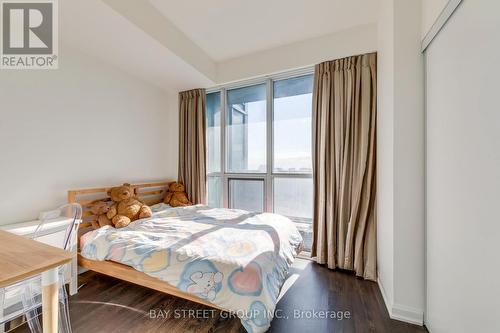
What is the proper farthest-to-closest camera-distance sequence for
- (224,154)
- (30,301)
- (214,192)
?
(214,192) → (224,154) → (30,301)

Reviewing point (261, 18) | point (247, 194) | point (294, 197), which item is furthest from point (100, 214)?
point (261, 18)

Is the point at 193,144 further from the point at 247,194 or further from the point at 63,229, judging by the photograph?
the point at 63,229

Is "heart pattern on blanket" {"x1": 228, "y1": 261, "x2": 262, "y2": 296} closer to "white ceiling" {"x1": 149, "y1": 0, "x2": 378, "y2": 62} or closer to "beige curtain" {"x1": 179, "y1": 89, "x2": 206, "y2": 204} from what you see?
"beige curtain" {"x1": 179, "y1": 89, "x2": 206, "y2": 204}

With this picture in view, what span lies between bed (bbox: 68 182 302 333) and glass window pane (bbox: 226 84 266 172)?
1023 millimetres

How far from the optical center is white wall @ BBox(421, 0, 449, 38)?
1.31m

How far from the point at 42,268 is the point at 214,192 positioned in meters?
2.70

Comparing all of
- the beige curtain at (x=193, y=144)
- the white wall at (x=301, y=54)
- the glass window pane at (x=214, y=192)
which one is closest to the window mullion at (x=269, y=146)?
the white wall at (x=301, y=54)

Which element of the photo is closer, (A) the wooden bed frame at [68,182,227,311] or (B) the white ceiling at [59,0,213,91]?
(A) the wooden bed frame at [68,182,227,311]

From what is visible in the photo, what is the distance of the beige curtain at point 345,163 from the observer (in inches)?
90.0

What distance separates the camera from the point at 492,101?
0.94 metres

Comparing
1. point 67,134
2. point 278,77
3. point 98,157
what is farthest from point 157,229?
point 278,77

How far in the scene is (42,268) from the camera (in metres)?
0.90

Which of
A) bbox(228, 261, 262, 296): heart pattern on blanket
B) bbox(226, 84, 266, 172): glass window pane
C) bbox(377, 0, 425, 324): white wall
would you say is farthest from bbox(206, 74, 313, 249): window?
bbox(228, 261, 262, 296): heart pattern on blanket

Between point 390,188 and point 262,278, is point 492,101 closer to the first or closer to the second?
point 390,188
